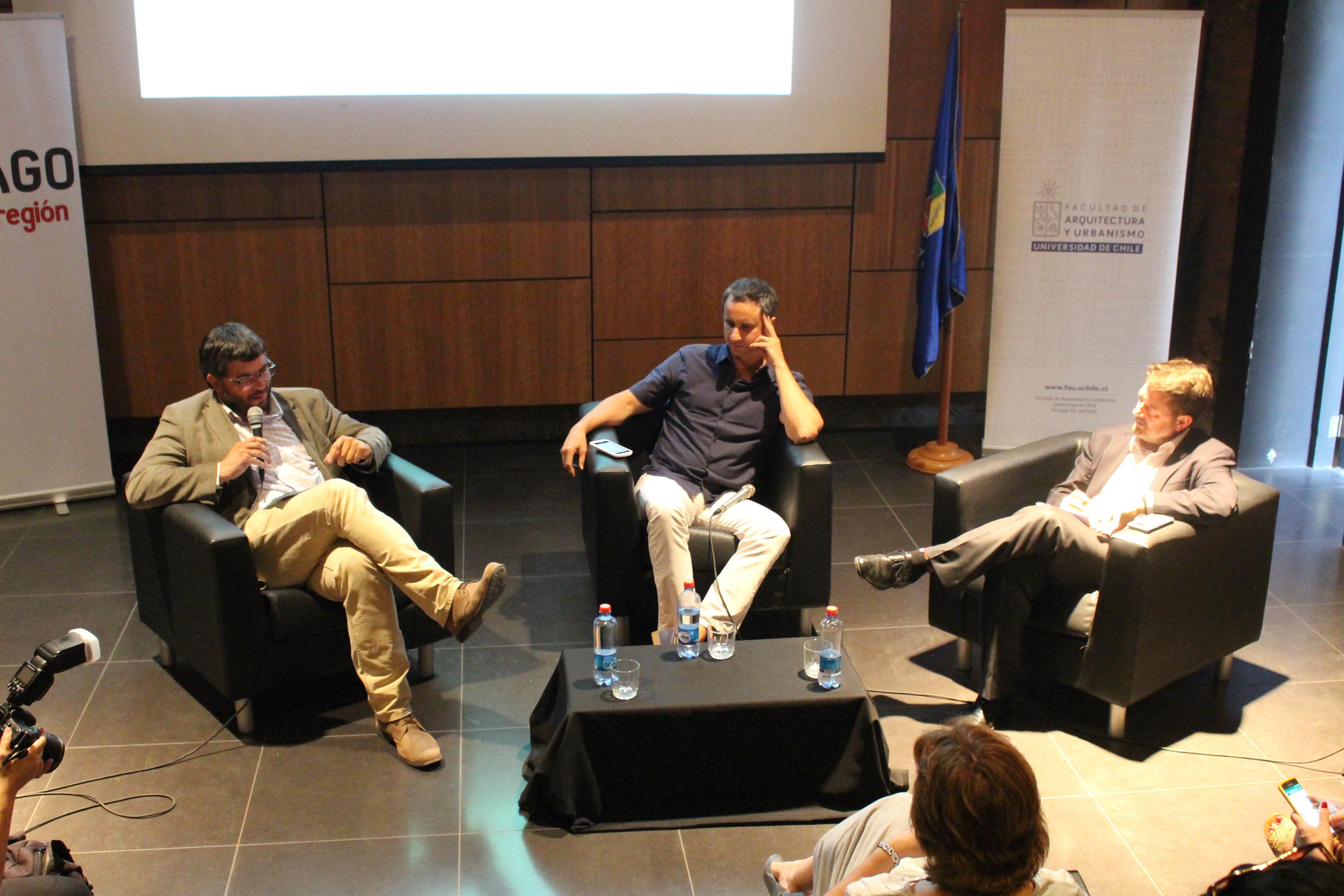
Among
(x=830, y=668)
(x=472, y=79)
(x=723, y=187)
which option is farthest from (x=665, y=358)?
(x=830, y=668)

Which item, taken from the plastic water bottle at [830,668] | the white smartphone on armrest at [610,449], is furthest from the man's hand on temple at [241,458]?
the plastic water bottle at [830,668]

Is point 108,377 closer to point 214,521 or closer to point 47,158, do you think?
point 47,158

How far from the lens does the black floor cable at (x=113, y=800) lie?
3.26 m

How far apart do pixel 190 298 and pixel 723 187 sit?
8.11ft

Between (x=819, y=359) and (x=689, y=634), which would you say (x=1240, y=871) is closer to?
(x=689, y=634)

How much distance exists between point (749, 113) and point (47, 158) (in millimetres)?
2950

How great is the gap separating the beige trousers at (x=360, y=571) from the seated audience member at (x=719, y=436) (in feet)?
2.27

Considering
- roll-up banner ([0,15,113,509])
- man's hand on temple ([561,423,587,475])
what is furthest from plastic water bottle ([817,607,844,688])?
roll-up banner ([0,15,113,509])

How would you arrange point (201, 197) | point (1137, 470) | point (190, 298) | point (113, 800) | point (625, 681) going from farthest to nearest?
point (190, 298), point (201, 197), point (1137, 470), point (113, 800), point (625, 681)

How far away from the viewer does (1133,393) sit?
5898mm

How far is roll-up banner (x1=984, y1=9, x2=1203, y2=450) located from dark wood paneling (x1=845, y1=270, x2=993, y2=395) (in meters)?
0.26

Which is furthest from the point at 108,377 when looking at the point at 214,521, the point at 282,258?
the point at 214,521

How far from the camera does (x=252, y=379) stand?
12.3 feet

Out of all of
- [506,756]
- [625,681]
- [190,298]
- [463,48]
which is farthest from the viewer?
[190,298]
